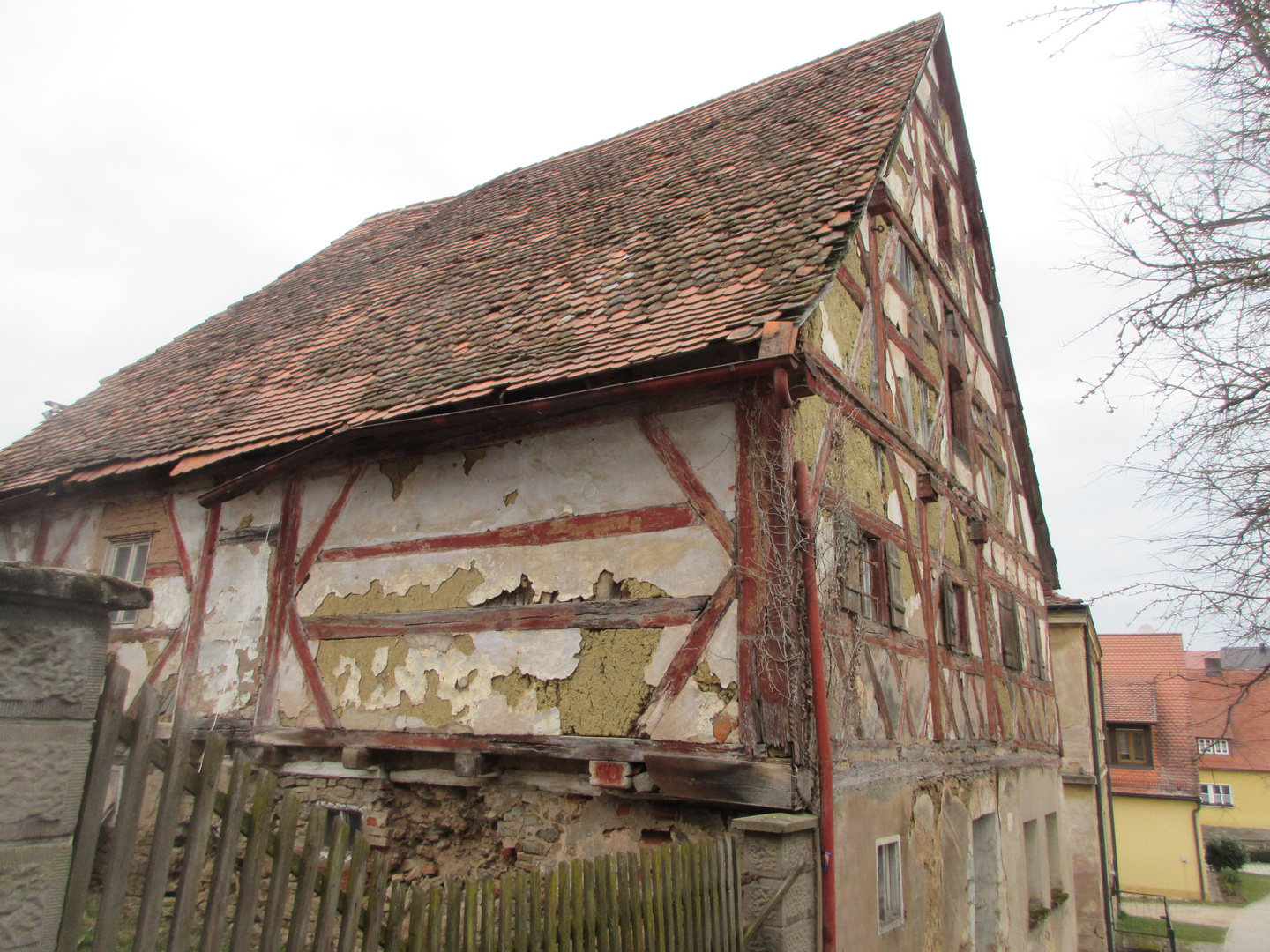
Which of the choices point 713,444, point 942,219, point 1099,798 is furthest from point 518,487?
point 1099,798

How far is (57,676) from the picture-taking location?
1928mm

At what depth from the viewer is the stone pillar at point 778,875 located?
4.50 meters

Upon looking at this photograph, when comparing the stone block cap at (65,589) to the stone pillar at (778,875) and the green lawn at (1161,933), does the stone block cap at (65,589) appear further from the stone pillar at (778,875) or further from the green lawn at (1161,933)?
the green lawn at (1161,933)

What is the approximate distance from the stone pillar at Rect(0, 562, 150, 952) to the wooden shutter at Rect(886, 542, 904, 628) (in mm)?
5399

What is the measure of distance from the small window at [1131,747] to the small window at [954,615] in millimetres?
21298

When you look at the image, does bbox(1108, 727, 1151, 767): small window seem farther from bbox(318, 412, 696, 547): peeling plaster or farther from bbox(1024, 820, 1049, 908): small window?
bbox(318, 412, 696, 547): peeling plaster

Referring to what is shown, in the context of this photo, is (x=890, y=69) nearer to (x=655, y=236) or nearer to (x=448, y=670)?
(x=655, y=236)

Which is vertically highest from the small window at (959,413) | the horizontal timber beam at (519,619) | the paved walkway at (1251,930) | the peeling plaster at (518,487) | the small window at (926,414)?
the small window at (959,413)

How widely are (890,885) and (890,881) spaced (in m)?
0.02

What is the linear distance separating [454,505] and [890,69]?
6.17 m

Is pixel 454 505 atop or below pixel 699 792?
atop

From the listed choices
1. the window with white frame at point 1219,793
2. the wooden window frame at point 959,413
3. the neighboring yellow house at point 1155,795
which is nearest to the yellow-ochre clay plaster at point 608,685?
the wooden window frame at point 959,413

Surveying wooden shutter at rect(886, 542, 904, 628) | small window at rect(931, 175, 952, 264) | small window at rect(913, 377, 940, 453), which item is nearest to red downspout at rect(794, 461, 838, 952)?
wooden shutter at rect(886, 542, 904, 628)

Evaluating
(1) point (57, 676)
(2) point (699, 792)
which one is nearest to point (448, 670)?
(2) point (699, 792)
